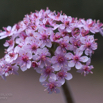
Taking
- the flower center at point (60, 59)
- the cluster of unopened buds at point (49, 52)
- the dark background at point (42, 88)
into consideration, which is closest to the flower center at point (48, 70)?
the cluster of unopened buds at point (49, 52)

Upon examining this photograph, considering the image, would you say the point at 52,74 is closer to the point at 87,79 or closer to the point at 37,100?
the point at 37,100

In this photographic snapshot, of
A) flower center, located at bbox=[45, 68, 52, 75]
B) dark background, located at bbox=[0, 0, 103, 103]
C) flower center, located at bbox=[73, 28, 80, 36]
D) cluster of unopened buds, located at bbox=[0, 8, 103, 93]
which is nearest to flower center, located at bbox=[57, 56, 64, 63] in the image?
cluster of unopened buds, located at bbox=[0, 8, 103, 93]

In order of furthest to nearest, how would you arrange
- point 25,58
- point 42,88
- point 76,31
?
point 42,88, point 76,31, point 25,58

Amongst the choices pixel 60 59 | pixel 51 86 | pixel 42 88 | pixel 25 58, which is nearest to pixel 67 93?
pixel 51 86

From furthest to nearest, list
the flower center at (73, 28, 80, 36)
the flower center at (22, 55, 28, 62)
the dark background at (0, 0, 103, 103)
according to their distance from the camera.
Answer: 1. the dark background at (0, 0, 103, 103)
2. the flower center at (73, 28, 80, 36)
3. the flower center at (22, 55, 28, 62)

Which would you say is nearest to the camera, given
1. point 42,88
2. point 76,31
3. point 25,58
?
point 25,58

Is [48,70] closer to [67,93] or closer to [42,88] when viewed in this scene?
[67,93]

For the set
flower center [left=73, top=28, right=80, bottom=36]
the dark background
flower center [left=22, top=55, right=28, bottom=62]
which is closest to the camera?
flower center [left=22, top=55, right=28, bottom=62]

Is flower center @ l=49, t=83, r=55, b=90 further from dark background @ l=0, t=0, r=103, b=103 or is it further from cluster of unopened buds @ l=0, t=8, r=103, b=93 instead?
dark background @ l=0, t=0, r=103, b=103

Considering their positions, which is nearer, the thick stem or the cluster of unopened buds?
the cluster of unopened buds
